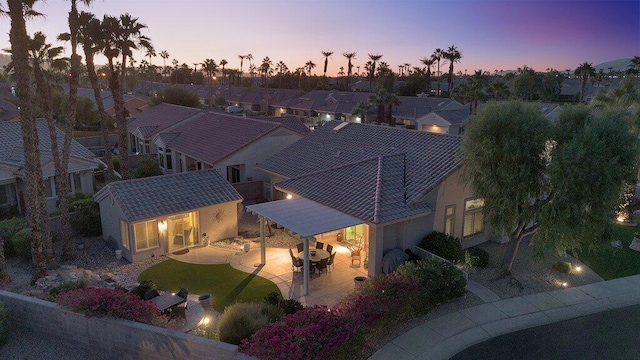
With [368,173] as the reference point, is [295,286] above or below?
below

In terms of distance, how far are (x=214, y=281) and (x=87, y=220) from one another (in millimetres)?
9140

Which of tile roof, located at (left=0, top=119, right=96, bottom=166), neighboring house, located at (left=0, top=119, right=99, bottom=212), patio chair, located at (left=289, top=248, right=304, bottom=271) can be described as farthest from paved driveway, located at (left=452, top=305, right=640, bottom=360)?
tile roof, located at (left=0, top=119, right=96, bottom=166)

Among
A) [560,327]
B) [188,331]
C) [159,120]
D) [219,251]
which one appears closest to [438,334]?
[560,327]

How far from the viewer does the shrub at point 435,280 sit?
14.9m

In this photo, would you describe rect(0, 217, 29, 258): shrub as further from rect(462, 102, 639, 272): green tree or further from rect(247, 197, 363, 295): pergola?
rect(462, 102, 639, 272): green tree

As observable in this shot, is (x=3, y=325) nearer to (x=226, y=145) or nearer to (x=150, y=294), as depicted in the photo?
(x=150, y=294)

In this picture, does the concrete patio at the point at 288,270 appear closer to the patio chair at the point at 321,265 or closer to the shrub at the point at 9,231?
the patio chair at the point at 321,265

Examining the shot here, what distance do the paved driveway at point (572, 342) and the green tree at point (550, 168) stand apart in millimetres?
2800

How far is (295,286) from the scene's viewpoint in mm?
17359

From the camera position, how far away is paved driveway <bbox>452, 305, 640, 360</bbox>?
12883 millimetres

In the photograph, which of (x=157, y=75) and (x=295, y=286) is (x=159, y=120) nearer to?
(x=295, y=286)

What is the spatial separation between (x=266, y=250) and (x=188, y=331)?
759cm

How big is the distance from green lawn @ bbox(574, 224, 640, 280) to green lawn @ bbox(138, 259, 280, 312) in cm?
1393

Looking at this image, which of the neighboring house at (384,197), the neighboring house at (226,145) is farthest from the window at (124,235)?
the neighboring house at (226,145)
